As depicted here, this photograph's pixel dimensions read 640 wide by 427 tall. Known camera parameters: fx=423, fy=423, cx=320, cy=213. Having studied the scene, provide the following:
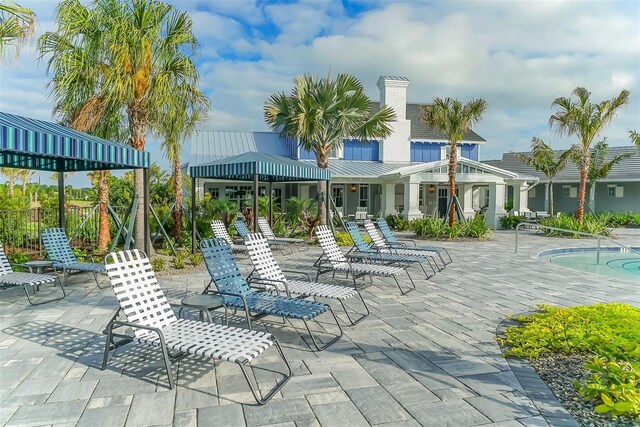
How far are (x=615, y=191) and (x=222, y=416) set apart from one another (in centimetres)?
3427

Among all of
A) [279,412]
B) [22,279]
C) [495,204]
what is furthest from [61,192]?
[495,204]

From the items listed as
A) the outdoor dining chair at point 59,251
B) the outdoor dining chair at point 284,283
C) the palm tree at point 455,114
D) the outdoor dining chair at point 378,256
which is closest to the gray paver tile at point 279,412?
the outdoor dining chair at point 284,283

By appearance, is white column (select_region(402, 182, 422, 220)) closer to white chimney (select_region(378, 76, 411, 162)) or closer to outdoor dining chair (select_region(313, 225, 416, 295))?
white chimney (select_region(378, 76, 411, 162))

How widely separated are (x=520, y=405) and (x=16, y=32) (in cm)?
928

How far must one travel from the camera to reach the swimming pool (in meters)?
11.4

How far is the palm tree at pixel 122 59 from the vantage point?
30.3 ft

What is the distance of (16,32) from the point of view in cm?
738

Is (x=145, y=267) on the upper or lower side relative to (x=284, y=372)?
upper

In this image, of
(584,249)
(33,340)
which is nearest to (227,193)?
(584,249)

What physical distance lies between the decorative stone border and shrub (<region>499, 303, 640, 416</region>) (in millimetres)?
213

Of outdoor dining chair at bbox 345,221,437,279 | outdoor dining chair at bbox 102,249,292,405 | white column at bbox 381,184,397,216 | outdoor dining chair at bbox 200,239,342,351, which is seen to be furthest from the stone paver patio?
white column at bbox 381,184,397,216

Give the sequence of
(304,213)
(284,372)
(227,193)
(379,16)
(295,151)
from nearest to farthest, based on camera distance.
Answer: (284,372) → (379,16) → (304,213) → (227,193) → (295,151)

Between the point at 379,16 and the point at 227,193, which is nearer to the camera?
the point at 379,16

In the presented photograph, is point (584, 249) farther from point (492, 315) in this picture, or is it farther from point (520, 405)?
point (520, 405)
